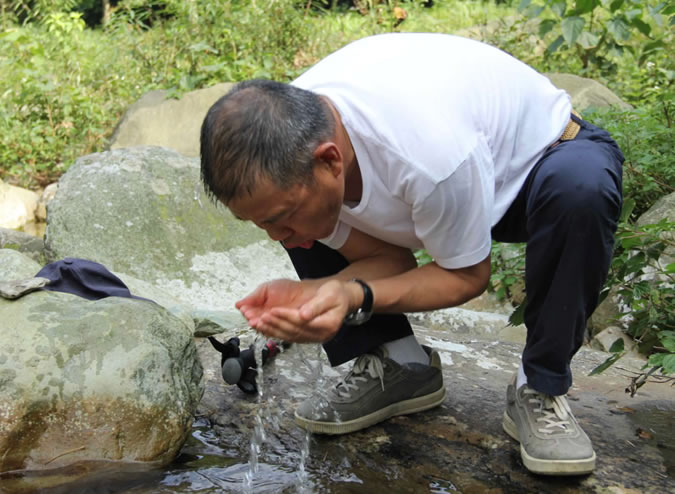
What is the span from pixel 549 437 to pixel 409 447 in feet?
1.34

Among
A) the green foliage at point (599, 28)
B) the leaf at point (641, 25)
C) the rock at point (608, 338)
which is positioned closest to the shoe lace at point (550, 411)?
the rock at point (608, 338)

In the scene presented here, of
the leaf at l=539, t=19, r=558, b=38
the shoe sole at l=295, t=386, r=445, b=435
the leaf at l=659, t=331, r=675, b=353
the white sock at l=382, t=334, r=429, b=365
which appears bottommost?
the shoe sole at l=295, t=386, r=445, b=435

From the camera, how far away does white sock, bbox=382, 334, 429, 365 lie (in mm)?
2363

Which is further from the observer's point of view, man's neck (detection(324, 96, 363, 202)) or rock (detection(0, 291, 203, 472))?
rock (detection(0, 291, 203, 472))

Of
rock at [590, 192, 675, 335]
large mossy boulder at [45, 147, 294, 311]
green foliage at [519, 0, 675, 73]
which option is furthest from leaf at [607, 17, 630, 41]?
large mossy boulder at [45, 147, 294, 311]

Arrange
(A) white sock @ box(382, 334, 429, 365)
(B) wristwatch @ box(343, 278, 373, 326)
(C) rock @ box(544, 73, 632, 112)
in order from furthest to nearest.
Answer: (C) rock @ box(544, 73, 632, 112)
(A) white sock @ box(382, 334, 429, 365)
(B) wristwatch @ box(343, 278, 373, 326)

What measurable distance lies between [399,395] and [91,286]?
1.08 metres

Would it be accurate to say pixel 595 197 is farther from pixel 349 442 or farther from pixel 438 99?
pixel 349 442

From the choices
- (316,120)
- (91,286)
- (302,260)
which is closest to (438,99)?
(316,120)

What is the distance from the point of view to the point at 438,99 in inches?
71.1

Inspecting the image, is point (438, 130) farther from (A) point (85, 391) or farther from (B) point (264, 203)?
(A) point (85, 391)

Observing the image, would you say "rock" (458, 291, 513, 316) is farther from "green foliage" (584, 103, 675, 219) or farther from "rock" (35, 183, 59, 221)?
"rock" (35, 183, 59, 221)

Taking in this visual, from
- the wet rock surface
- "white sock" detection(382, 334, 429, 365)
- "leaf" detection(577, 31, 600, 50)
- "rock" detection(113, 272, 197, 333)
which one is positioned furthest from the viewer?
"leaf" detection(577, 31, 600, 50)

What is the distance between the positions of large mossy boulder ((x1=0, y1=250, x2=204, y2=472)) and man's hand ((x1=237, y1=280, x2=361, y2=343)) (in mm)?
484
